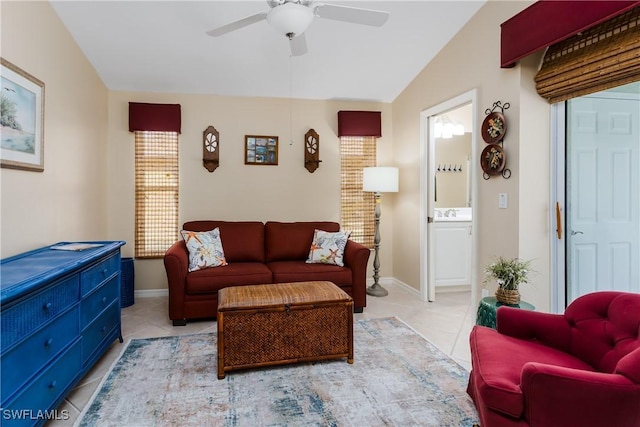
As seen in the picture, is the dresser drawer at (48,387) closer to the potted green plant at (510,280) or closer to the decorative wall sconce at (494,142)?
the potted green plant at (510,280)

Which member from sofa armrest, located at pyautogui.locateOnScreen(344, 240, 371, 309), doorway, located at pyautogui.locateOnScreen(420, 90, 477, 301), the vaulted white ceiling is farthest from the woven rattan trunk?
the vaulted white ceiling

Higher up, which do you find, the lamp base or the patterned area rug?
the lamp base

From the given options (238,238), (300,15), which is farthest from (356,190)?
(300,15)

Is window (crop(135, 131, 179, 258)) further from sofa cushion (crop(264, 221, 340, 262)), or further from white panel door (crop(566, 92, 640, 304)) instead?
white panel door (crop(566, 92, 640, 304))

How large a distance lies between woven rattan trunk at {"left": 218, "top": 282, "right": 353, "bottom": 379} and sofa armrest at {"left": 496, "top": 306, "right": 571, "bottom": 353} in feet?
3.25

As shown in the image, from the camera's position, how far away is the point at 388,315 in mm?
3707

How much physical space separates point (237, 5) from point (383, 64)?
1.67 metres

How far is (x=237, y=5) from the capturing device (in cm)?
295

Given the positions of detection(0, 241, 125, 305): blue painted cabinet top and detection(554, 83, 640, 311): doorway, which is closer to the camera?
detection(0, 241, 125, 305): blue painted cabinet top

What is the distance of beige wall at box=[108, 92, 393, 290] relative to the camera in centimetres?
424

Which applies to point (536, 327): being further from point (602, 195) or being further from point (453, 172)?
point (453, 172)

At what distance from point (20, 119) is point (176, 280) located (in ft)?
5.45

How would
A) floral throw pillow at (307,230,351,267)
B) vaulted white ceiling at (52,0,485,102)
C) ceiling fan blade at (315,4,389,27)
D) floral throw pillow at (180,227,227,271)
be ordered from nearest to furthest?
ceiling fan blade at (315,4,389,27), vaulted white ceiling at (52,0,485,102), floral throw pillow at (180,227,227,271), floral throw pillow at (307,230,351,267)

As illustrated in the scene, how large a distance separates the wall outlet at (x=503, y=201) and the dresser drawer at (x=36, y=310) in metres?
2.99
